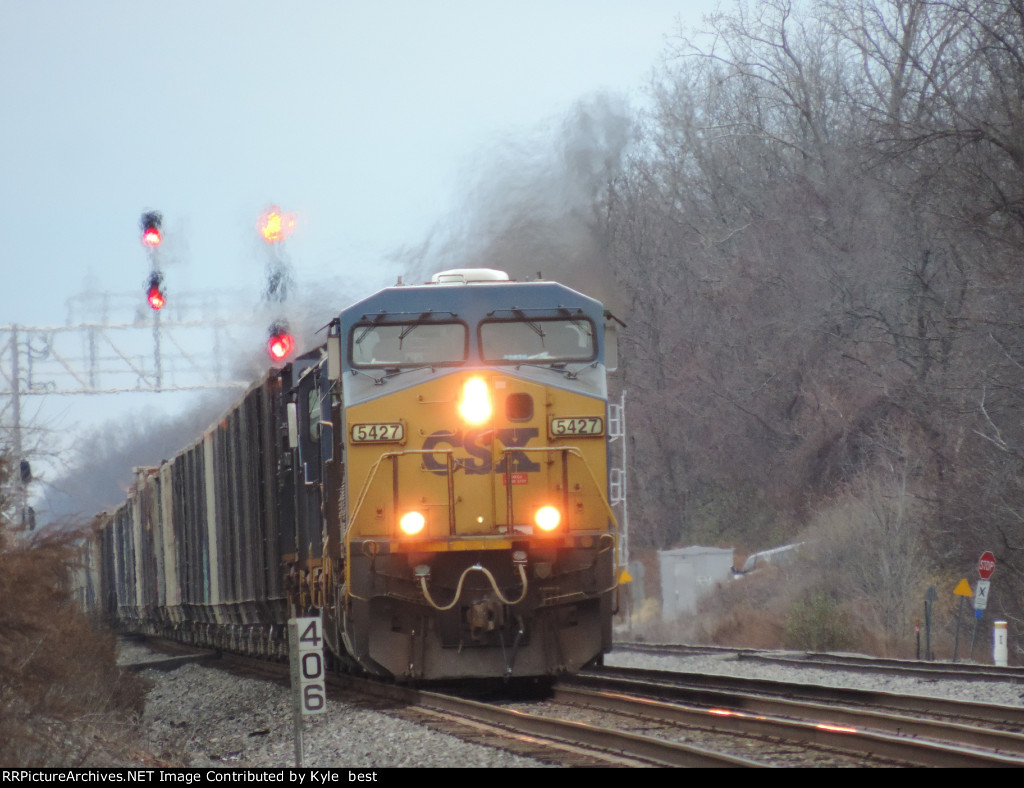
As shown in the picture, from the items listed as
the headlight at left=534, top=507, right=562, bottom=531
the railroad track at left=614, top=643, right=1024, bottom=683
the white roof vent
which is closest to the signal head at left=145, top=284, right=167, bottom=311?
the white roof vent

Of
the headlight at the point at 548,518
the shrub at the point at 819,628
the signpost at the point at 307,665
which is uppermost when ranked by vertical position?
the headlight at the point at 548,518

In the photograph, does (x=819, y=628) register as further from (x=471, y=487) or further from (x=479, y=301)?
(x=479, y=301)

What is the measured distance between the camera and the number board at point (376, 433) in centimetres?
1171

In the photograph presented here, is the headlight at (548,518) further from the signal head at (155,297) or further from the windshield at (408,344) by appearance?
the signal head at (155,297)

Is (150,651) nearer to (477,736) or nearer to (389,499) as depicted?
(389,499)

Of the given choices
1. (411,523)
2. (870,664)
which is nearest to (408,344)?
(411,523)

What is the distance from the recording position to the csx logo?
11750 millimetres

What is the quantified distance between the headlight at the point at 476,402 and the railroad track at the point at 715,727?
8.05 ft

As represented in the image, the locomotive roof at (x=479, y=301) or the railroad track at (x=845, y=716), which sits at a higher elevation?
the locomotive roof at (x=479, y=301)

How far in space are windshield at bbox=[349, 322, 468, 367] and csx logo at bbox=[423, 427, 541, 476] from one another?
0.70m

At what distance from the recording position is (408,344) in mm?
A: 12039

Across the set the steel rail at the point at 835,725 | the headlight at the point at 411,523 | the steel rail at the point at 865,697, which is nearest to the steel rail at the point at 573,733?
the steel rail at the point at 835,725

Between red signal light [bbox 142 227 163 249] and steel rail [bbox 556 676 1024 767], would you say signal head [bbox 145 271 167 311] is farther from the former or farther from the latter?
steel rail [bbox 556 676 1024 767]
